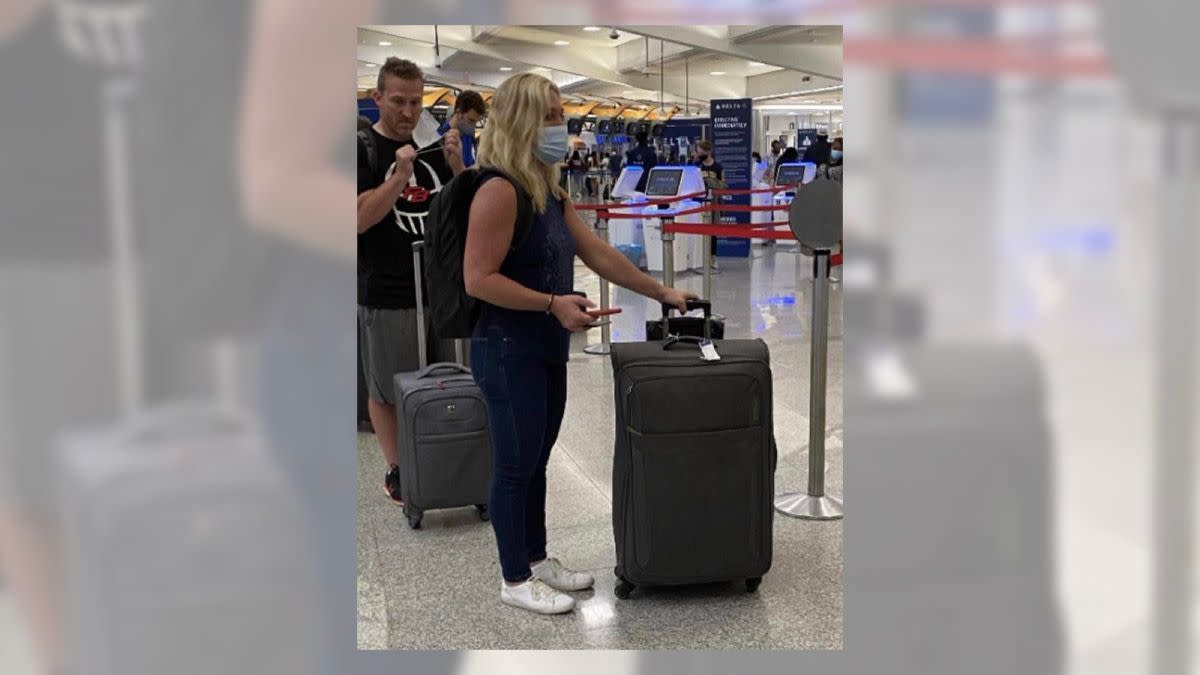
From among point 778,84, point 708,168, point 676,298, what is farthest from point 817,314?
point 778,84

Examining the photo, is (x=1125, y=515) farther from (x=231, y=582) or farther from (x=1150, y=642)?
(x=231, y=582)

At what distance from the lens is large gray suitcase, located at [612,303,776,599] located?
3.03 meters

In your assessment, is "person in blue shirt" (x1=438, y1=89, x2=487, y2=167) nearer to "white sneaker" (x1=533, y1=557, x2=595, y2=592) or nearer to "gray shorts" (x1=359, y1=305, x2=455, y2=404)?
"gray shorts" (x1=359, y1=305, x2=455, y2=404)

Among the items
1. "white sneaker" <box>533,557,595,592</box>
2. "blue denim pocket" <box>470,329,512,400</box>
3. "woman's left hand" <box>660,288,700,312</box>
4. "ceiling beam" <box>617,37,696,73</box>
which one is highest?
"ceiling beam" <box>617,37,696,73</box>

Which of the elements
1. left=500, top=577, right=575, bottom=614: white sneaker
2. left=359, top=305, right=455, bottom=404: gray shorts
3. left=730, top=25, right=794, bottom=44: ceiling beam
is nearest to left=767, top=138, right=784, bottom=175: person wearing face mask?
left=730, top=25, right=794, bottom=44: ceiling beam

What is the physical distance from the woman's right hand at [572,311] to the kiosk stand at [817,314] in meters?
1.22

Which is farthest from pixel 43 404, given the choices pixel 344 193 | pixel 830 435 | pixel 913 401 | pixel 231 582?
pixel 830 435

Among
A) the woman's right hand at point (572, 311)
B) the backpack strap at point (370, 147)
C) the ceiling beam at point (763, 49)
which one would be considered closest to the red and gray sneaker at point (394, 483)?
the backpack strap at point (370, 147)

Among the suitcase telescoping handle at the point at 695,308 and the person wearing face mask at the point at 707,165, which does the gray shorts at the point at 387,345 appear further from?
the person wearing face mask at the point at 707,165

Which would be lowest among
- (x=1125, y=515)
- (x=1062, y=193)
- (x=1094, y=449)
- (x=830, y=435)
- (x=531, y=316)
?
(x=830, y=435)

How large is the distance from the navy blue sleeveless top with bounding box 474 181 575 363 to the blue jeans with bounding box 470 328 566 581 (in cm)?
2

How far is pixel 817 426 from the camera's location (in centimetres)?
392

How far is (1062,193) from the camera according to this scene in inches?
93.3

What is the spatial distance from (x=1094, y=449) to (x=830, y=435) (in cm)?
287
